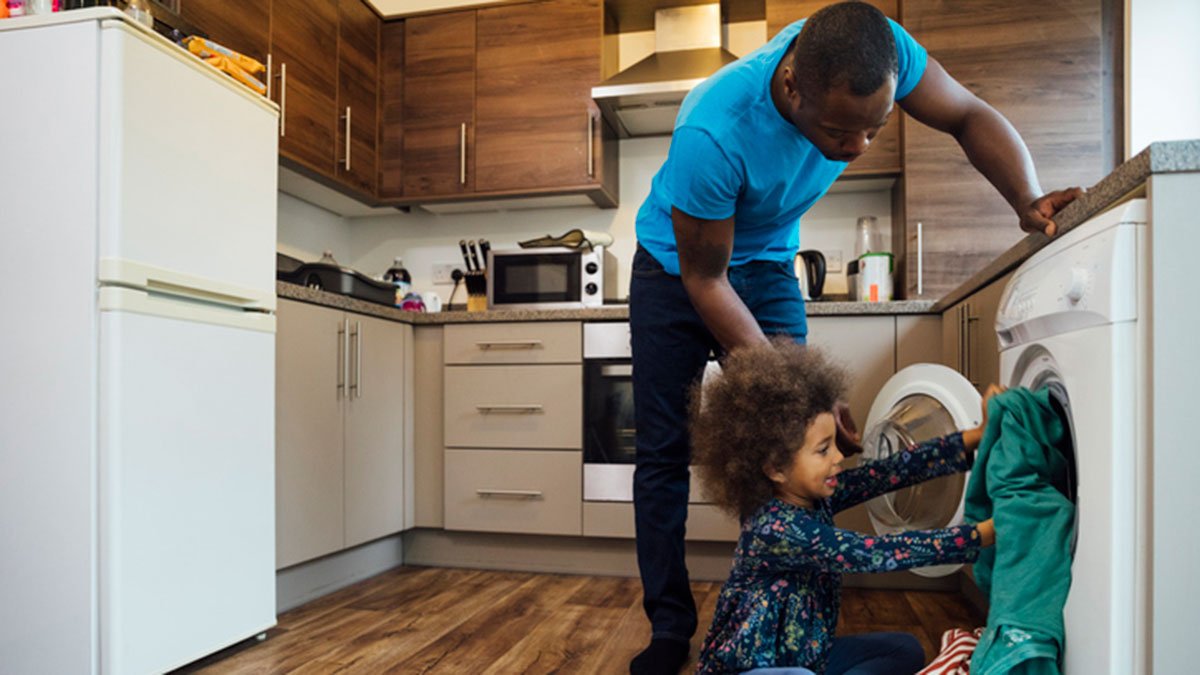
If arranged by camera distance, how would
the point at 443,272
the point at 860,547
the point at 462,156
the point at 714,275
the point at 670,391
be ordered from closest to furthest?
1. the point at 860,547
2. the point at 714,275
3. the point at 670,391
4. the point at 462,156
5. the point at 443,272

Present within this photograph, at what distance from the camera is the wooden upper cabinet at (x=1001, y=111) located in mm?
2744

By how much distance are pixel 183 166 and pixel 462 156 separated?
5.18ft

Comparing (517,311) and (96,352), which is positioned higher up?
(517,311)

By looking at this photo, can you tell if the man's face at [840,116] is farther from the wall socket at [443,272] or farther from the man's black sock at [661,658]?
the wall socket at [443,272]

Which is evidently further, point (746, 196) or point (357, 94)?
point (357, 94)

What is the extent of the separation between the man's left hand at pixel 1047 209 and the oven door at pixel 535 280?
6.19ft

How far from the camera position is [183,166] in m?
1.77

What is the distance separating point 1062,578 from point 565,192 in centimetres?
239

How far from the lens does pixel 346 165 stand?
3107 millimetres

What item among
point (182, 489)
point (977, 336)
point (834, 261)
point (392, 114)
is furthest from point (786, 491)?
point (392, 114)

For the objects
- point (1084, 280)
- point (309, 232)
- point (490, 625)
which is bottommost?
point (490, 625)

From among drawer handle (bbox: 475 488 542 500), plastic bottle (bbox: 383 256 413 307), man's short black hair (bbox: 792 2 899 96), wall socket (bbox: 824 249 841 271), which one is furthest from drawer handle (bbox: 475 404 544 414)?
man's short black hair (bbox: 792 2 899 96)

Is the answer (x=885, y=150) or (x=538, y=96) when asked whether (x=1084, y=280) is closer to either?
(x=885, y=150)

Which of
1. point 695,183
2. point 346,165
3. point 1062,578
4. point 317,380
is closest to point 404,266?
point 346,165
